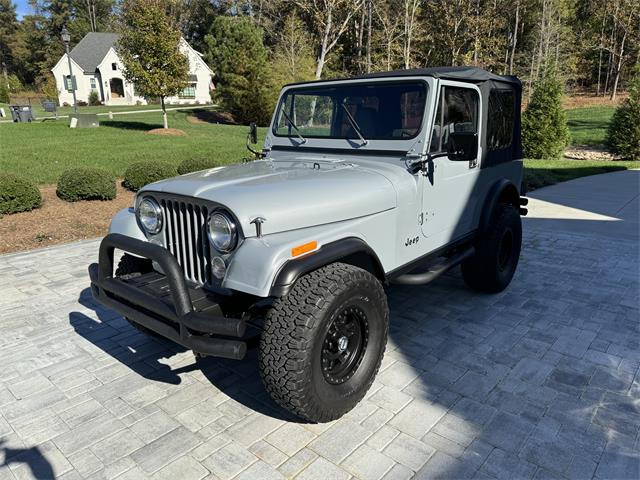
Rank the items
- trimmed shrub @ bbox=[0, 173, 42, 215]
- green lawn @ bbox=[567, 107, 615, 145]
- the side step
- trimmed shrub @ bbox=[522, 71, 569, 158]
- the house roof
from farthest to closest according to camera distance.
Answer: the house roof, green lawn @ bbox=[567, 107, 615, 145], trimmed shrub @ bbox=[522, 71, 569, 158], trimmed shrub @ bbox=[0, 173, 42, 215], the side step

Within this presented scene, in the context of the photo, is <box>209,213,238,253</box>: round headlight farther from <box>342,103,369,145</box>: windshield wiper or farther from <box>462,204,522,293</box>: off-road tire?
<box>462,204,522,293</box>: off-road tire

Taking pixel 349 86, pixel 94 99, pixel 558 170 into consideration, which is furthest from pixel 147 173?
pixel 94 99

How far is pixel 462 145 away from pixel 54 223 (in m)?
6.56

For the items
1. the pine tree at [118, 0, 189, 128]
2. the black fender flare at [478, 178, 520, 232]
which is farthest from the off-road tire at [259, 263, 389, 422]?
the pine tree at [118, 0, 189, 128]

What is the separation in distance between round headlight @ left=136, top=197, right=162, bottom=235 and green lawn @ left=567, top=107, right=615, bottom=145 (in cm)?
2017

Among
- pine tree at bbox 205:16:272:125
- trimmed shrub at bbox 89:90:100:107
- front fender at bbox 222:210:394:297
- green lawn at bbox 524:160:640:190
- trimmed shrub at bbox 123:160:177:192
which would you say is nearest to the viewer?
front fender at bbox 222:210:394:297

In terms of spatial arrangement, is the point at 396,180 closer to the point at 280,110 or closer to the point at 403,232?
the point at 403,232

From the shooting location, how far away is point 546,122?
49.0 ft

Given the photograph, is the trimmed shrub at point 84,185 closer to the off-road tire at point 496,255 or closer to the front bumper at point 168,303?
the front bumper at point 168,303

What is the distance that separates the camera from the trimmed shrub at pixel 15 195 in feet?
24.4

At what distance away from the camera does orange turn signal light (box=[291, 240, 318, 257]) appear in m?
2.50

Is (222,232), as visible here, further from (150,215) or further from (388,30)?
(388,30)

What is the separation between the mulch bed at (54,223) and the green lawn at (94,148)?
82.7 inches

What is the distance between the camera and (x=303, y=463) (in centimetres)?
251
